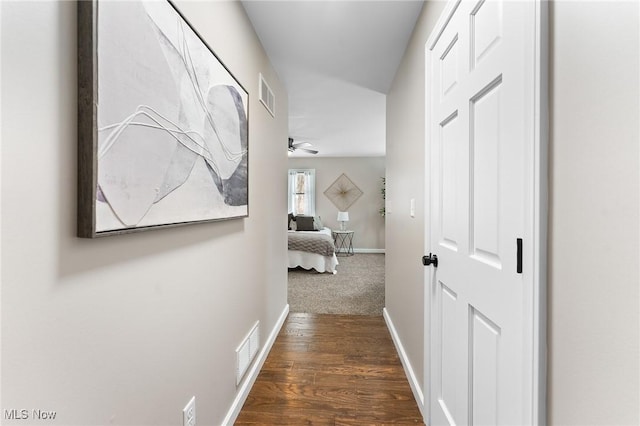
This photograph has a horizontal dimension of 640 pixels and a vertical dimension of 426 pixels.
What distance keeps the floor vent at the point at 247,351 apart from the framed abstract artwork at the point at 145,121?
862 millimetres

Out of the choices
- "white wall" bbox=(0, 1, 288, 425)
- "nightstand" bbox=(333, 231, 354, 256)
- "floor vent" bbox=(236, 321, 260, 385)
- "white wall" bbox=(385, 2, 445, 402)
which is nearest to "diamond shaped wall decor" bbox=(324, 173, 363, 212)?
"nightstand" bbox=(333, 231, 354, 256)

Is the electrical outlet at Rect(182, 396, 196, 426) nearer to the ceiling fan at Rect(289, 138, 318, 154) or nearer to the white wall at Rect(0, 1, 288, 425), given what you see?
the white wall at Rect(0, 1, 288, 425)

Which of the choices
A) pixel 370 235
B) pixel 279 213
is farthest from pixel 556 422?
pixel 370 235

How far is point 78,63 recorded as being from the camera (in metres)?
0.66

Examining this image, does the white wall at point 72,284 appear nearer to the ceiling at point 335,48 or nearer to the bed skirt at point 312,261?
the ceiling at point 335,48

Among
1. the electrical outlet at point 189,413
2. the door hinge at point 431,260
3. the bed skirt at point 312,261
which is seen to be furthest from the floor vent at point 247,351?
the bed skirt at point 312,261

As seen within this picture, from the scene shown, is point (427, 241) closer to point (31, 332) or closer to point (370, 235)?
point (31, 332)

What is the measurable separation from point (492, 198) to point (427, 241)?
665mm

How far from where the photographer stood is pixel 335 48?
7.39 ft

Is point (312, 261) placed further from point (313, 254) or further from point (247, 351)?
point (247, 351)

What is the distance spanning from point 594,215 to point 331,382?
1.82 m

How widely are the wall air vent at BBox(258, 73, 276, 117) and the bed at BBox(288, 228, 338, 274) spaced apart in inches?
116

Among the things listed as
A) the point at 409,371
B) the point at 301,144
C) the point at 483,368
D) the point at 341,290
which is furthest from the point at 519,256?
the point at 301,144

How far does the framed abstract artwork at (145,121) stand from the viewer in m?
0.67
